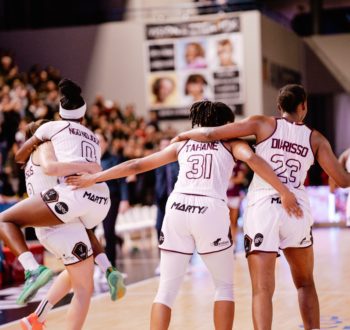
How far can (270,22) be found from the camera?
85.7 ft

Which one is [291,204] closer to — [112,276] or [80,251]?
[112,276]

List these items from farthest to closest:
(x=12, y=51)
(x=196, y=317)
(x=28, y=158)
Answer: (x=12, y=51)
(x=196, y=317)
(x=28, y=158)

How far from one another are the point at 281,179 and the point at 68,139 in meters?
1.57

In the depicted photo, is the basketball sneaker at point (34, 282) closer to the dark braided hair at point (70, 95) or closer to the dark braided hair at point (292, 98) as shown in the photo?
the dark braided hair at point (70, 95)

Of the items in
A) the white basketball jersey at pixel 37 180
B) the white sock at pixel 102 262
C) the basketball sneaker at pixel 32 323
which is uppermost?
the white basketball jersey at pixel 37 180

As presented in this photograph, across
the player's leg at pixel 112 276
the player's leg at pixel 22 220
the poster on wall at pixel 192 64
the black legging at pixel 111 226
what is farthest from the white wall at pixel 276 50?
the player's leg at pixel 22 220

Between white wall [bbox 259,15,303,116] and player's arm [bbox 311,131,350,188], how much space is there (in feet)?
61.4

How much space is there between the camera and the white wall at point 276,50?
2550cm

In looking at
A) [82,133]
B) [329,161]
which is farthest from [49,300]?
[329,161]

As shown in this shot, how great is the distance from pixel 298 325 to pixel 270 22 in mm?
18698

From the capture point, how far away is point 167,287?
645cm

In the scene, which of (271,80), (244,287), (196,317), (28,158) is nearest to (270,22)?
(271,80)

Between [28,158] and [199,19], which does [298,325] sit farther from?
[199,19]

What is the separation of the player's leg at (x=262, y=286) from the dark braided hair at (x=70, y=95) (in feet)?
5.65
